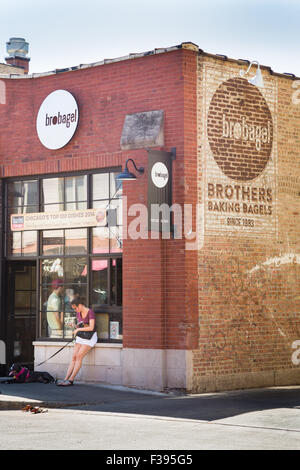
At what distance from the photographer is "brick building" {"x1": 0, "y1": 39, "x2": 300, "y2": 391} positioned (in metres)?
14.4

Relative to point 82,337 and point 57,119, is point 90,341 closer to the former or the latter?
point 82,337

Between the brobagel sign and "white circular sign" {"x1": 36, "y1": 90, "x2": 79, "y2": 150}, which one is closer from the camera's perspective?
the brobagel sign

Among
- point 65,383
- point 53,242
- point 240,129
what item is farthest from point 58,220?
point 240,129

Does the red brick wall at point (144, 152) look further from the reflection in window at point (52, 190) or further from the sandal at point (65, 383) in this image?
the sandal at point (65, 383)

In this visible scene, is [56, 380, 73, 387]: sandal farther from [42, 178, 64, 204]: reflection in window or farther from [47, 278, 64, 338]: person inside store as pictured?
[42, 178, 64, 204]: reflection in window

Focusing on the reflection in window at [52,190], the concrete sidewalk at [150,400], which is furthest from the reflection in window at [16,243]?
the concrete sidewalk at [150,400]

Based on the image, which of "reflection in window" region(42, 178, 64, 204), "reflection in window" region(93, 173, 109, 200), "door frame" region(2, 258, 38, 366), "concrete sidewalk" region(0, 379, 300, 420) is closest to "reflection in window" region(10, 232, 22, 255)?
"door frame" region(2, 258, 38, 366)

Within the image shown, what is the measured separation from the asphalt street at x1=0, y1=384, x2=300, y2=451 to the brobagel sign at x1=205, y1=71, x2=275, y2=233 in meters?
3.28

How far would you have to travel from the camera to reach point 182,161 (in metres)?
14.4

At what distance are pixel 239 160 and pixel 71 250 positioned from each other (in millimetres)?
3734

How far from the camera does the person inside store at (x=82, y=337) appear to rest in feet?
49.8

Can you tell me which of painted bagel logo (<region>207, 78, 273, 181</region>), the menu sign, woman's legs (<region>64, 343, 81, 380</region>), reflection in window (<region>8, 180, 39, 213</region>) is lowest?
woman's legs (<region>64, 343, 81, 380</region>)

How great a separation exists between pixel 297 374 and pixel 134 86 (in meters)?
6.49

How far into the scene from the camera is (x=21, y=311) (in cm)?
1720
